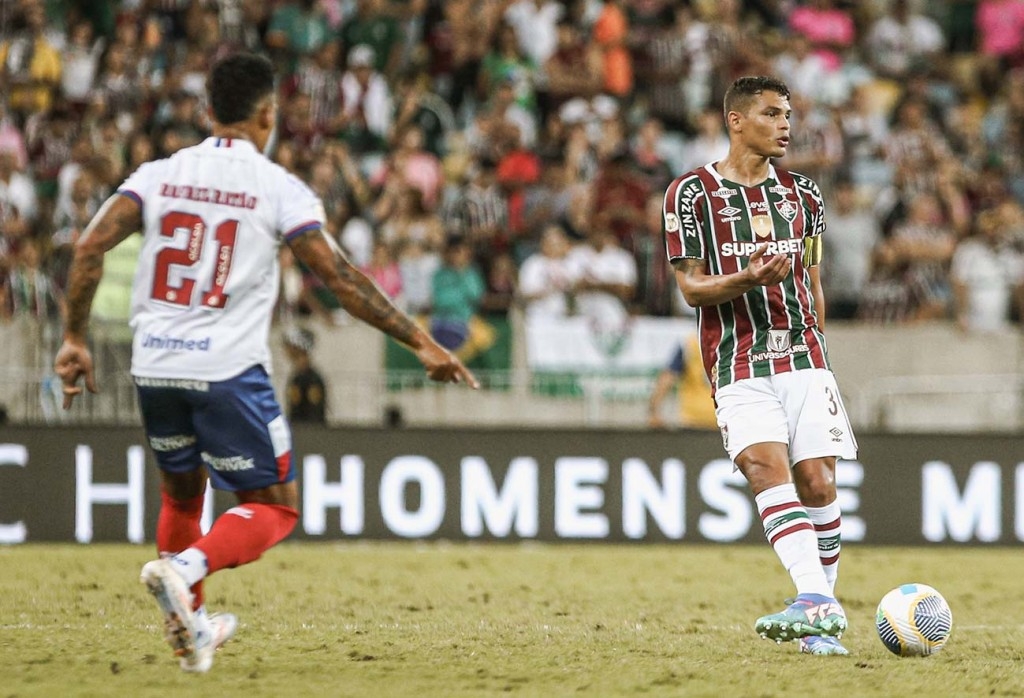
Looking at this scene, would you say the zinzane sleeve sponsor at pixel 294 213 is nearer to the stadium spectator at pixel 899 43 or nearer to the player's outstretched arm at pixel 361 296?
the player's outstretched arm at pixel 361 296

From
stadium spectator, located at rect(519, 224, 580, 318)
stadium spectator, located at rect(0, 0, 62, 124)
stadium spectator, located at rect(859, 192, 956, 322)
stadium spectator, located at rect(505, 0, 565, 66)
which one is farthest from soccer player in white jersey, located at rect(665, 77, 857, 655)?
stadium spectator, located at rect(505, 0, 565, 66)

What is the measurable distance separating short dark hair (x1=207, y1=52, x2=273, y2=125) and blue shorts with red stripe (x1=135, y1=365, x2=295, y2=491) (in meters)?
A: 0.99

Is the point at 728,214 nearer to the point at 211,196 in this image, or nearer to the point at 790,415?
the point at 790,415

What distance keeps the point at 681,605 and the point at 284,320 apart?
602 cm

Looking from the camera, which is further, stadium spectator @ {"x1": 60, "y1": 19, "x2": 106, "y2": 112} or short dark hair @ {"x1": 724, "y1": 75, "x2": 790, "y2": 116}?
stadium spectator @ {"x1": 60, "y1": 19, "x2": 106, "y2": 112}

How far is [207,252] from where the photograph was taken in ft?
19.9

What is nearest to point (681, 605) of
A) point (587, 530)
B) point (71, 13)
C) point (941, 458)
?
point (587, 530)

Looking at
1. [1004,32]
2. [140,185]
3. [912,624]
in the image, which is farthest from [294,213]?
[1004,32]

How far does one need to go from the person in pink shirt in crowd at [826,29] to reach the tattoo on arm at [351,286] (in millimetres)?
13869

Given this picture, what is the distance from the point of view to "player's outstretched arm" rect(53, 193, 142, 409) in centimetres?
600

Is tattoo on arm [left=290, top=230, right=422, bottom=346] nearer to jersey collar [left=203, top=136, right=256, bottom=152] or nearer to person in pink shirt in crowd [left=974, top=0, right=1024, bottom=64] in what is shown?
jersey collar [left=203, top=136, right=256, bottom=152]

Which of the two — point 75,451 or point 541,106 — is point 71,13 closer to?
point 541,106

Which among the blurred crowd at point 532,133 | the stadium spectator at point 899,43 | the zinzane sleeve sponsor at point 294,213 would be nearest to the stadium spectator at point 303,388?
the blurred crowd at point 532,133

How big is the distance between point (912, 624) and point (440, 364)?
235 centimetres
